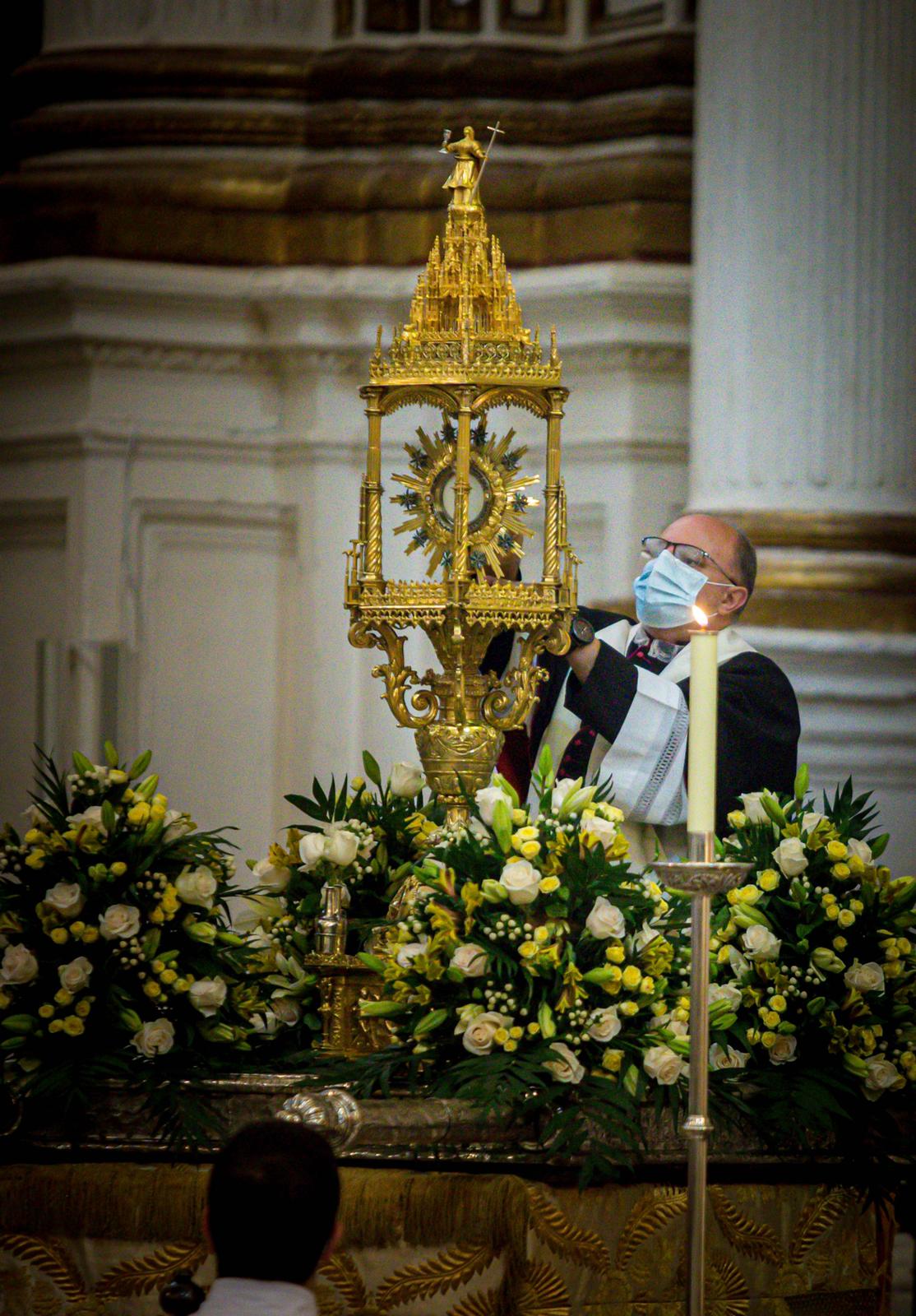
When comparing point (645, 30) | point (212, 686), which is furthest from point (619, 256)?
point (212, 686)

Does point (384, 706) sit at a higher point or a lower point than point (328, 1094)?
higher

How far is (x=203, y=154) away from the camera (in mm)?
6715

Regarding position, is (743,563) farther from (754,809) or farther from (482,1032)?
(482,1032)

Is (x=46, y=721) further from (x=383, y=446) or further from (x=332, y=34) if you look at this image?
(x=332, y=34)

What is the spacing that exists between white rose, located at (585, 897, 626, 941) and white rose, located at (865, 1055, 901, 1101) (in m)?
0.39

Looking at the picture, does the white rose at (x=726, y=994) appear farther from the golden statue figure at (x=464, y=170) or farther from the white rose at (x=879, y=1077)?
the golden statue figure at (x=464, y=170)

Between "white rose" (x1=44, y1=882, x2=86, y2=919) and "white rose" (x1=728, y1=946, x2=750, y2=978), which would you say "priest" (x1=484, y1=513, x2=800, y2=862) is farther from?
"white rose" (x1=44, y1=882, x2=86, y2=919)

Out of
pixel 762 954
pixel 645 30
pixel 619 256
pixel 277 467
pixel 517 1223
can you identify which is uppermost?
pixel 645 30

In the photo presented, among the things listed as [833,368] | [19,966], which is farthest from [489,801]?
[833,368]

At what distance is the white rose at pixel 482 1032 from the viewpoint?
3.12 m

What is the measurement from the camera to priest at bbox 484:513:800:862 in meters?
3.86

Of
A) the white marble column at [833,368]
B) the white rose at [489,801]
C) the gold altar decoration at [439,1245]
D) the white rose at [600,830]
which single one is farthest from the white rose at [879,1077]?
the white marble column at [833,368]

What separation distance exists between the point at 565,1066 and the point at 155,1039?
23.0 inches

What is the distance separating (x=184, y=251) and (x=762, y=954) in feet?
12.8
